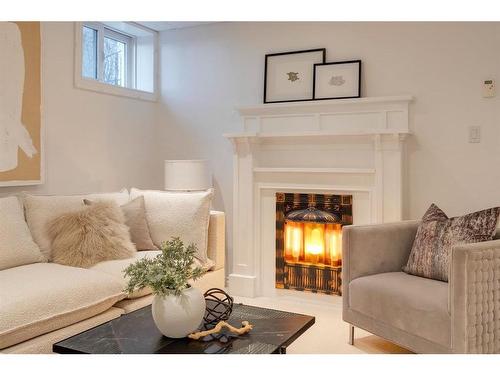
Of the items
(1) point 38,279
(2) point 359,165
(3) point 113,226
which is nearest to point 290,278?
(2) point 359,165

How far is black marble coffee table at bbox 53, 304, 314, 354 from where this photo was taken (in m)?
1.75

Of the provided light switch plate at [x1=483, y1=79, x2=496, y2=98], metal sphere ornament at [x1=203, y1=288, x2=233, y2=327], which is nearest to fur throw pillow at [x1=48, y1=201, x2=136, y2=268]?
metal sphere ornament at [x1=203, y1=288, x2=233, y2=327]

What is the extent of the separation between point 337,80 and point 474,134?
106 cm

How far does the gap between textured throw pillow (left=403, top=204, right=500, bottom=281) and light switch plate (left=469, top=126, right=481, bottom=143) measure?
82cm

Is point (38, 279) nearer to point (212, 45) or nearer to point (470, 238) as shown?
point (470, 238)

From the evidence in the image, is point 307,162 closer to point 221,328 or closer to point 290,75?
point 290,75

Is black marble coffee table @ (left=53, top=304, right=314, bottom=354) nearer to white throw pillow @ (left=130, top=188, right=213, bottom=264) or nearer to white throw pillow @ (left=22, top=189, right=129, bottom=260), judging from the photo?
white throw pillow @ (left=22, top=189, right=129, bottom=260)

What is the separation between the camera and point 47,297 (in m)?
2.19

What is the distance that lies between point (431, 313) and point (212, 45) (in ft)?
9.75

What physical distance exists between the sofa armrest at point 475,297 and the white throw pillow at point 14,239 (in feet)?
7.24

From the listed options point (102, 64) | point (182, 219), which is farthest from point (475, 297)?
point (102, 64)

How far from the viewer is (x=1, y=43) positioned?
3.00m

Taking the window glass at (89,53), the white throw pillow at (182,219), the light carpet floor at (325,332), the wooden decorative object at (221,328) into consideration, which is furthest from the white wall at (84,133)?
the wooden decorative object at (221,328)

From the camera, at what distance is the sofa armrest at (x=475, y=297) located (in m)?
2.08
